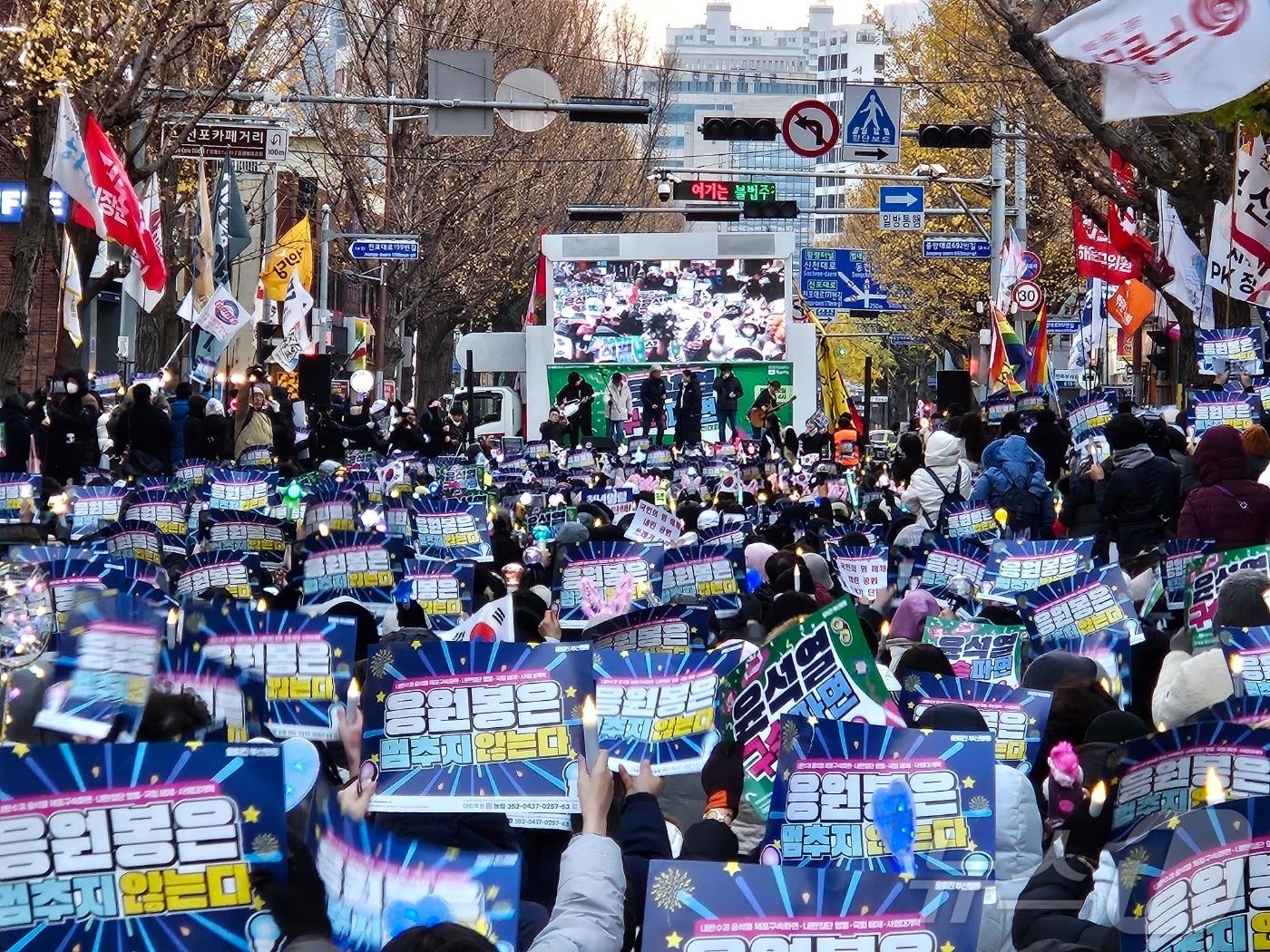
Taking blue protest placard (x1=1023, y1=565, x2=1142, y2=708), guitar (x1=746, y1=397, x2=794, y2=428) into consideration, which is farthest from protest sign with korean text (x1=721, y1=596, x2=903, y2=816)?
guitar (x1=746, y1=397, x2=794, y2=428)

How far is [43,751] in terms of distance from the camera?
4.04 m

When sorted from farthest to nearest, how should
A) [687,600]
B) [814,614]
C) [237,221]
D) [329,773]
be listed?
[237,221]
[687,600]
[814,614]
[329,773]

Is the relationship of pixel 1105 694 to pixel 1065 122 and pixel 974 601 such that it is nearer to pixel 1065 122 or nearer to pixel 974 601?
pixel 974 601

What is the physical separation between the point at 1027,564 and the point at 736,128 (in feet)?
57.6

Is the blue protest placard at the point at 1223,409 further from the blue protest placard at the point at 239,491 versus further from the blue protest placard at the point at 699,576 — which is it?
the blue protest placard at the point at 239,491

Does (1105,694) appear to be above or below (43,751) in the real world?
below

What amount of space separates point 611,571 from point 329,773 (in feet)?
19.4

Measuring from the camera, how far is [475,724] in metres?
5.59

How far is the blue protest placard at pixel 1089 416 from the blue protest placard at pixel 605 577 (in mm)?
9196

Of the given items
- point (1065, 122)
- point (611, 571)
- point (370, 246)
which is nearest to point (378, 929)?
point (611, 571)

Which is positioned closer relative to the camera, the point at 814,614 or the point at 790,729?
the point at 790,729

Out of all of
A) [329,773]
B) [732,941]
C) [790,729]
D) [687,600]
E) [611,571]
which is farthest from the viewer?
[611,571]

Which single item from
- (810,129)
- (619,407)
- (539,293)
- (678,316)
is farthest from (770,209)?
(539,293)

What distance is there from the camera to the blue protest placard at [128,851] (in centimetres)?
402
